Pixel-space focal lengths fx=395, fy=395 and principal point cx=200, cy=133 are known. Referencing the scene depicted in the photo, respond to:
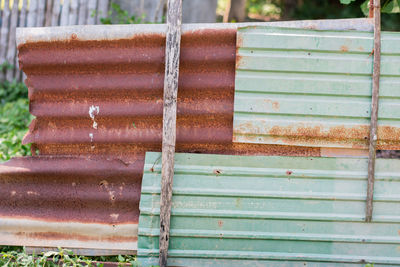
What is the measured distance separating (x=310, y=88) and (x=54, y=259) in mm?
2343

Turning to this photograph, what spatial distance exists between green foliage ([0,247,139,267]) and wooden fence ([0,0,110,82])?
11.6 feet

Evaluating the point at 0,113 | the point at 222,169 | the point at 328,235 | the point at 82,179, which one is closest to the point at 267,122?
the point at 222,169

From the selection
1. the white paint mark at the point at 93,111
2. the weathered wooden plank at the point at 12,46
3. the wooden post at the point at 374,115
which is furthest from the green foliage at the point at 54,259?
the weathered wooden plank at the point at 12,46

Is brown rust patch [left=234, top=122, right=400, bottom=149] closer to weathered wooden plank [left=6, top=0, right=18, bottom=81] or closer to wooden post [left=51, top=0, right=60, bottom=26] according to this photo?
wooden post [left=51, top=0, right=60, bottom=26]

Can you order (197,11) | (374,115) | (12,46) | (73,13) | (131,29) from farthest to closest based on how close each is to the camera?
(197,11) < (12,46) < (73,13) < (131,29) < (374,115)

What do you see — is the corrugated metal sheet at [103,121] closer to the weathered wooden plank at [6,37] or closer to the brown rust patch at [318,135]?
the brown rust patch at [318,135]

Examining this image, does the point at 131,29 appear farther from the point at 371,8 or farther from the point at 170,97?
the point at 371,8

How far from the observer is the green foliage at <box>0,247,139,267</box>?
296 cm

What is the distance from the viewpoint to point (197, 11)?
7484 mm

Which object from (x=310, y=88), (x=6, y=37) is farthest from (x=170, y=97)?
(x=6, y=37)

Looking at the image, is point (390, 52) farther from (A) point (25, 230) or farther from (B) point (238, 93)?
(A) point (25, 230)

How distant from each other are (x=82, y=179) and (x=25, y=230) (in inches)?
23.8

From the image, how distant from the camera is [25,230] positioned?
315 cm

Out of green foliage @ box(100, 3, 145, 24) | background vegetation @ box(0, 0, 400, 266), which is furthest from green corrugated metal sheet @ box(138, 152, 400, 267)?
green foliage @ box(100, 3, 145, 24)
